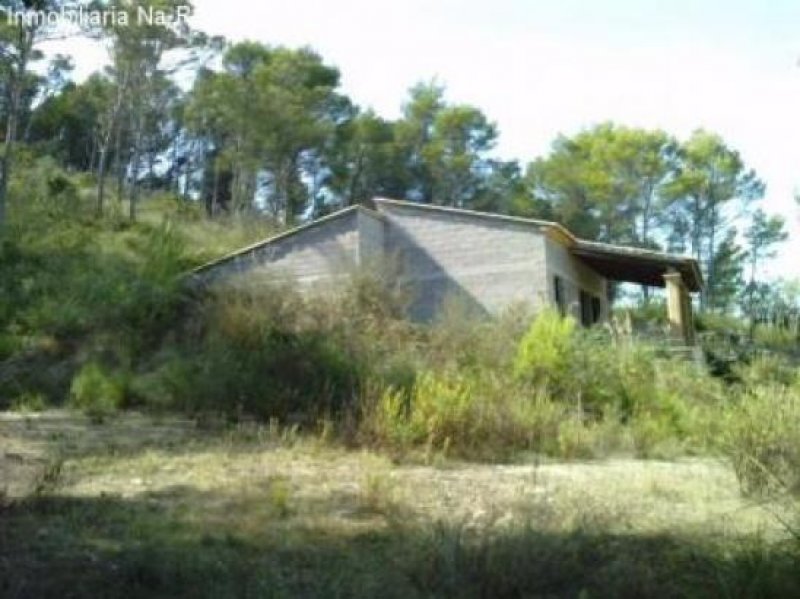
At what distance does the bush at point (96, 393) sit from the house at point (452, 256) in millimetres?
9354

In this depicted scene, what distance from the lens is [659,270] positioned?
91.3 ft

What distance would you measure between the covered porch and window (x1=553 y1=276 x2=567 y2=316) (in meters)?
1.55

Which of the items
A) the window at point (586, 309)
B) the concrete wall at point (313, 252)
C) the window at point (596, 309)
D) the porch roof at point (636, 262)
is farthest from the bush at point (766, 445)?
the window at point (596, 309)

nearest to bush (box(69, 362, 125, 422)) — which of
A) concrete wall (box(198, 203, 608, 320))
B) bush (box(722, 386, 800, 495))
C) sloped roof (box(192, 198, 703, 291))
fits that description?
bush (box(722, 386, 800, 495))

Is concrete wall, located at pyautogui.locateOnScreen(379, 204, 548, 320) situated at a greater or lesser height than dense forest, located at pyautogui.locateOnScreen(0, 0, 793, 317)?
lesser

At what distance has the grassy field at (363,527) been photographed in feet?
15.9

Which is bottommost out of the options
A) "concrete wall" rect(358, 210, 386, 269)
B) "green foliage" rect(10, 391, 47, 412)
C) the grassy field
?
the grassy field

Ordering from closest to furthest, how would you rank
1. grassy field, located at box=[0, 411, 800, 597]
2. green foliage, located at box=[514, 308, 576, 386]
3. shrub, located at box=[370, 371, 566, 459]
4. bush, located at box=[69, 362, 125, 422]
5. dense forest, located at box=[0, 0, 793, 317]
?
grassy field, located at box=[0, 411, 800, 597]
shrub, located at box=[370, 371, 566, 459]
bush, located at box=[69, 362, 125, 422]
green foliage, located at box=[514, 308, 576, 386]
dense forest, located at box=[0, 0, 793, 317]

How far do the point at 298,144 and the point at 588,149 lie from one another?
62.5 ft

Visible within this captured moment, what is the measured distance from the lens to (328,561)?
5406mm

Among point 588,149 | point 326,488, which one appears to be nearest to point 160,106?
point 588,149

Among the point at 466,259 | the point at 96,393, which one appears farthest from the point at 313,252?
the point at 96,393

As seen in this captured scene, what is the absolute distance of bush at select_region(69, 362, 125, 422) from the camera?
13242 millimetres

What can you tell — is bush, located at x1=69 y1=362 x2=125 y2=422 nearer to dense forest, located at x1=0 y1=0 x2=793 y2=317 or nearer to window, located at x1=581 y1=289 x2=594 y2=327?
window, located at x1=581 y1=289 x2=594 y2=327
